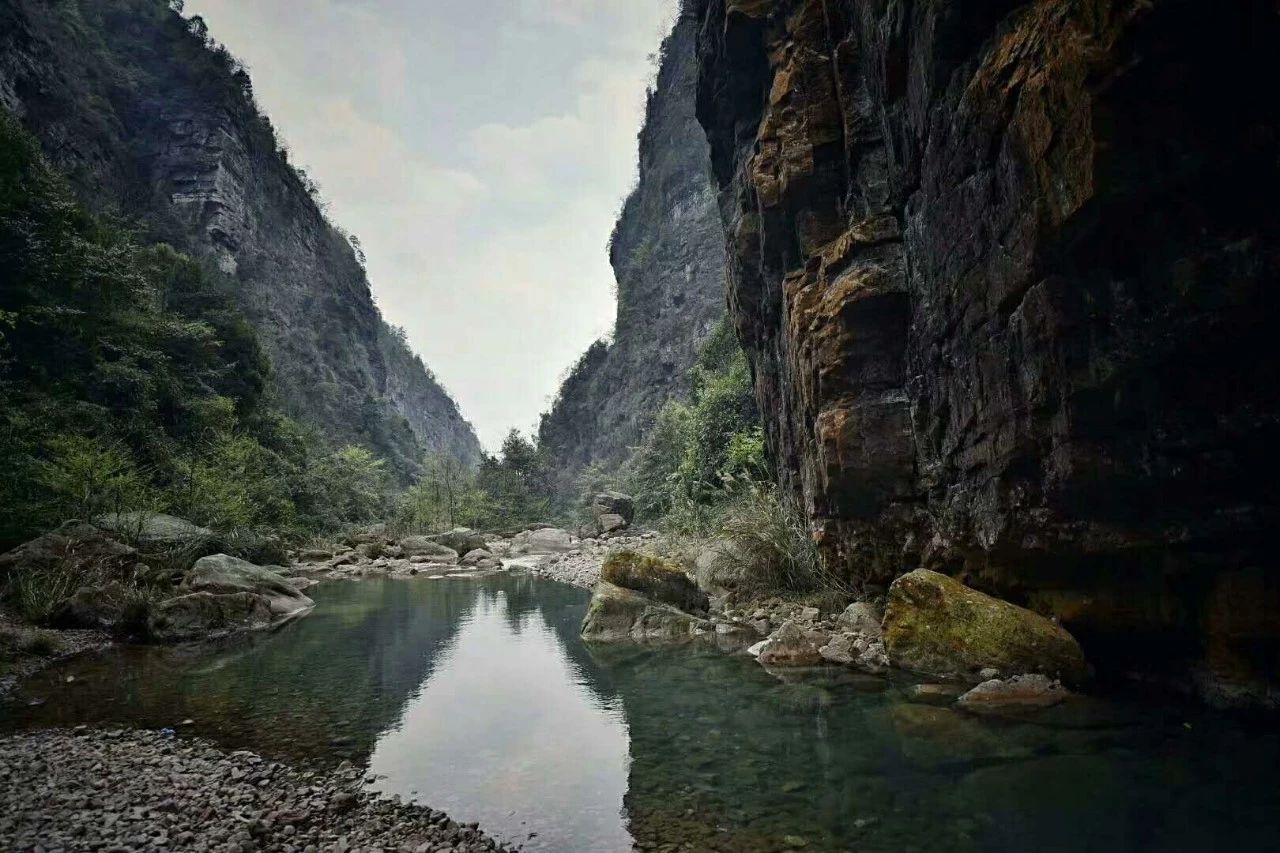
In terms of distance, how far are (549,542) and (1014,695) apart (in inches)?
1103

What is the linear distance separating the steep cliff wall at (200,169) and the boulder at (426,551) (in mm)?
23191

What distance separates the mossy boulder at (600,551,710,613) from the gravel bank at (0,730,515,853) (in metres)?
7.25

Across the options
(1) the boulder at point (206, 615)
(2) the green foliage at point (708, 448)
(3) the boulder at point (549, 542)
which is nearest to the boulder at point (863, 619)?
(2) the green foliage at point (708, 448)

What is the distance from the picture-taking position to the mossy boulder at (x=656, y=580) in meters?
12.5

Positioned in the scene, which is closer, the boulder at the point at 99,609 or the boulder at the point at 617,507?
the boulder at the point at 99,609

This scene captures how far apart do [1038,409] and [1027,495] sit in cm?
102

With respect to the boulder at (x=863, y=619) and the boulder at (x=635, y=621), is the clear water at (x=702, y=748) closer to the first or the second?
the boulder at (x=635, y=621)

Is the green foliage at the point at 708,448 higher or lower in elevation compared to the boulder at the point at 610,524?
higher

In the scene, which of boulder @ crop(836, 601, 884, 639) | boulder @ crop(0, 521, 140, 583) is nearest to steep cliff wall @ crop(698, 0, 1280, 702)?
boulder @ crop(836, 601, 884, 639)

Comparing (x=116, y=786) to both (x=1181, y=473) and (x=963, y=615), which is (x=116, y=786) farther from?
(x=1181, y=473)

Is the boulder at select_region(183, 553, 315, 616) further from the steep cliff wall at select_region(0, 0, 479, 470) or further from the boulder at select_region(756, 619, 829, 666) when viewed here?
the steep cliff wall at select_region(0, 0, 479, 470)

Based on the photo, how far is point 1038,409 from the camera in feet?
22.0


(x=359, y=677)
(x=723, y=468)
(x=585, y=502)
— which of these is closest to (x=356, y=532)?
(x=585, y=502)

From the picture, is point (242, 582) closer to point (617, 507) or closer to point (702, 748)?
point (702, 748)
